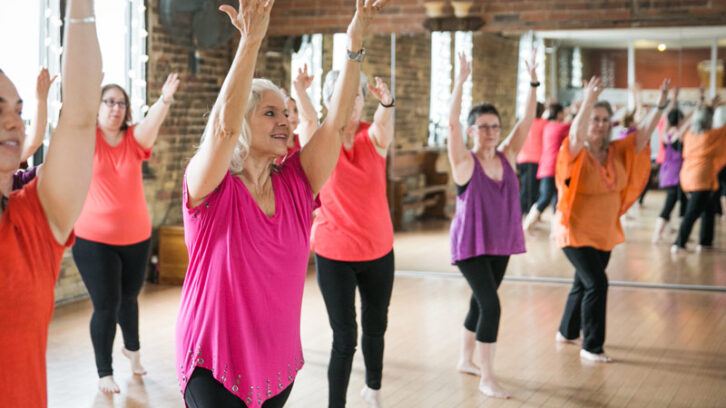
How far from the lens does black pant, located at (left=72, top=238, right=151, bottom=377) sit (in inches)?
164

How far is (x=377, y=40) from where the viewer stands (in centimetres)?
809

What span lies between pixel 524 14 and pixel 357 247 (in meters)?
4.77

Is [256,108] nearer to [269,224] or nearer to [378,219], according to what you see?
[269,224]

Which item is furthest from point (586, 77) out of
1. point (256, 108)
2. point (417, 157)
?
point (256, 108)

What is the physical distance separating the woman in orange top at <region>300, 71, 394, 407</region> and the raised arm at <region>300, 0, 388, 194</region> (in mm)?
1238

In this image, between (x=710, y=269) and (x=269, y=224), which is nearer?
(x=269, y=224)

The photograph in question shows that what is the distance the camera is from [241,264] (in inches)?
82.6

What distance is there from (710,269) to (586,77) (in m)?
2.11

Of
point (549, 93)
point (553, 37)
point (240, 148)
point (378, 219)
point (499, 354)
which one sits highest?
→ point (553, 37)

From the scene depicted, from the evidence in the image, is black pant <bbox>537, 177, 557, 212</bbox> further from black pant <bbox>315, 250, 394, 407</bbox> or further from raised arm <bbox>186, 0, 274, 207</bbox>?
raised arm <bbox>186, 0, 274, 207</bbox>

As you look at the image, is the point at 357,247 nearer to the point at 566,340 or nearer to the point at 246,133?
the point at 246,133

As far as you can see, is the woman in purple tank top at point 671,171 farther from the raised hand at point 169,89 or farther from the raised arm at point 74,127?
the raised arm at point 74,127

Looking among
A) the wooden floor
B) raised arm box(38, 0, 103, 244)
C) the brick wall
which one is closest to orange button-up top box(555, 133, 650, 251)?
the wooden floor

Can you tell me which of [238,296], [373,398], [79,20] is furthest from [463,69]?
[79,20]
